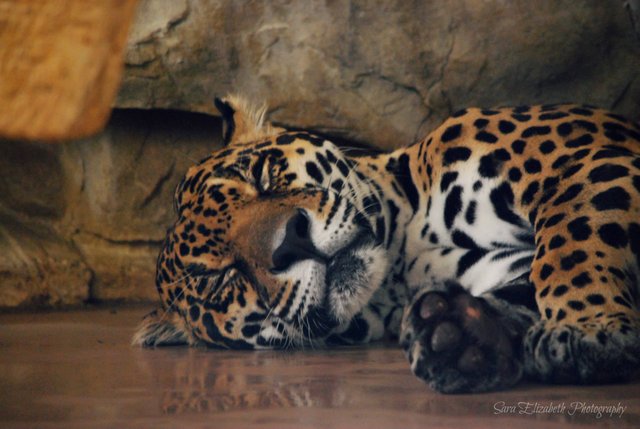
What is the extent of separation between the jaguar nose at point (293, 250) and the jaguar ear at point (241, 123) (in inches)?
44.9

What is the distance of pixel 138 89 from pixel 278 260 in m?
2.67

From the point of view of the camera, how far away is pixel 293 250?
4035mm

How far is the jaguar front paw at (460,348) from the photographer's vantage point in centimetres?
312

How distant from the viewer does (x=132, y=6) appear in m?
1.80

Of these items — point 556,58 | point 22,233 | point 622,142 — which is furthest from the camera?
point 22,233

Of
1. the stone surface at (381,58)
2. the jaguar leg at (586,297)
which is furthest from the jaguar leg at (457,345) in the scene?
the stone surface at (381,58)

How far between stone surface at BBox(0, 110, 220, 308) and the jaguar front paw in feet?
12.6

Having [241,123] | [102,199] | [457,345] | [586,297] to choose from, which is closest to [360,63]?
[241,123]

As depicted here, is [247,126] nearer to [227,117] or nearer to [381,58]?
[227,117]

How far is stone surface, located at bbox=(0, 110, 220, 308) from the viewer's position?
6.75 m

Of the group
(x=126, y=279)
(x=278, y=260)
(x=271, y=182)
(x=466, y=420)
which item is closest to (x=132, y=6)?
(x=466, y=420)

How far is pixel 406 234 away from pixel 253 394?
4.95ft

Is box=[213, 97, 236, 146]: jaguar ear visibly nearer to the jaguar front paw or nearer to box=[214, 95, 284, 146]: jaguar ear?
box=[214, 95, 284, 146]: jaguar ear

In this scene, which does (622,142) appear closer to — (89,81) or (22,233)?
(89,81)
